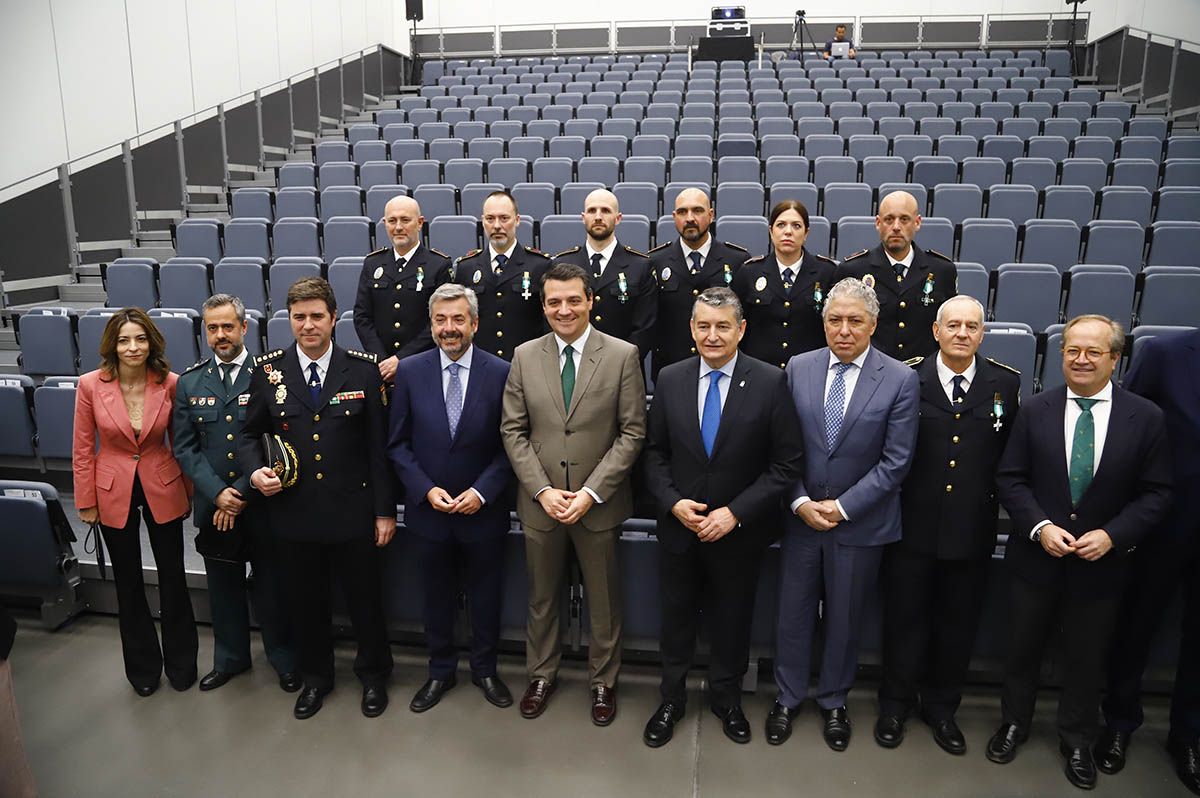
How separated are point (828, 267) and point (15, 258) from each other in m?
5.95

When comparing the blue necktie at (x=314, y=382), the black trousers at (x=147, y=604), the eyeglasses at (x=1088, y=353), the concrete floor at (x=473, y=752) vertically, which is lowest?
the concrete floor at (x=473, y=752)

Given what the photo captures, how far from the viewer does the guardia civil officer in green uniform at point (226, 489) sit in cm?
244

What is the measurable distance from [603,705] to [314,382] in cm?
138

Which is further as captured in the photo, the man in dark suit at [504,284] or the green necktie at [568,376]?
the man in dark suit at [504,284]

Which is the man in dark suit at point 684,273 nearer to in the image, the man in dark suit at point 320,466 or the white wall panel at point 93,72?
the man in dark suit at point 320,466

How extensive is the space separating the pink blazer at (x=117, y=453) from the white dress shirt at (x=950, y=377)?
245 centimetres

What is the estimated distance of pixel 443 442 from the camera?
94.4 inches

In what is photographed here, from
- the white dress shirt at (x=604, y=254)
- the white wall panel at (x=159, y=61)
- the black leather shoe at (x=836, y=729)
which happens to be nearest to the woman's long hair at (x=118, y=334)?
the white dress shirt at (x=604, y=254)

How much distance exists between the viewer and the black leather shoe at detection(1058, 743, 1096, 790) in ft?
7.01

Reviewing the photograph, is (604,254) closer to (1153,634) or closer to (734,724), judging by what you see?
(734,724)

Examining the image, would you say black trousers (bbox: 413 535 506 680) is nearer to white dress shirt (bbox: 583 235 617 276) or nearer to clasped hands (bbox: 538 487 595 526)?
clasped hands (bbox: 538 487 595 526)

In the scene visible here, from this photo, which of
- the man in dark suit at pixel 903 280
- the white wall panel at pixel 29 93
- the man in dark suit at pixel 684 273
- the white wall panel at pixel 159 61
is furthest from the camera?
the white wall panel at pixel 159 61

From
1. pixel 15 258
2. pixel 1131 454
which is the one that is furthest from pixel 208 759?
pixel 15 258

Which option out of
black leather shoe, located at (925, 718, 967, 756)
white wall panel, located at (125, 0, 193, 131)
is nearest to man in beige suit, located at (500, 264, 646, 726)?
black leather shoe, located at (925, 718, 967, 756)
